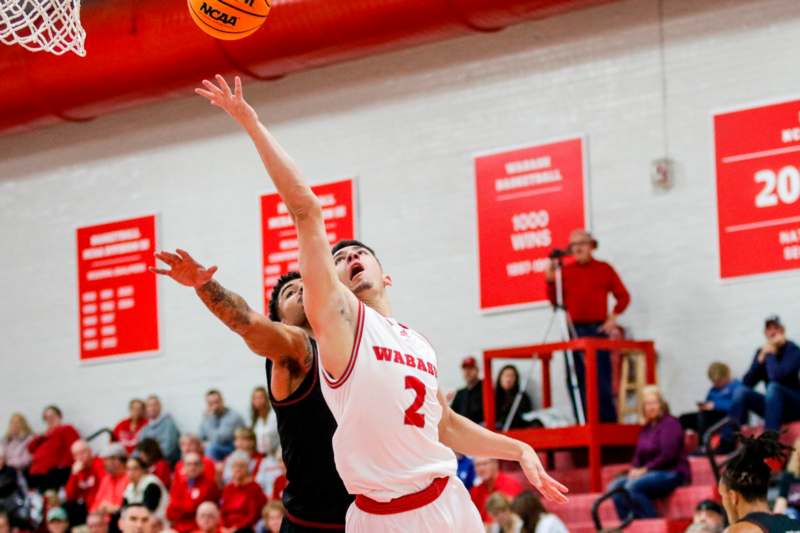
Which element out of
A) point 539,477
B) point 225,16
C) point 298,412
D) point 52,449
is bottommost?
point 52,449

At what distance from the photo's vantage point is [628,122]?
1616 centimetres

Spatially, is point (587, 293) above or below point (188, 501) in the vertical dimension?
above

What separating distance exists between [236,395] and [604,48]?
6.74 metres

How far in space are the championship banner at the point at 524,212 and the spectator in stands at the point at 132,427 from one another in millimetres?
5221

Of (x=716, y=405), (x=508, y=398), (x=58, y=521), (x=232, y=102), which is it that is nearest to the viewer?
(x=232, y=102)

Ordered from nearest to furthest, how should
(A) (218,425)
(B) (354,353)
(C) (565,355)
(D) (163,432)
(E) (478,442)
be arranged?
(B) (354,353)
(E) (478,442)
(C) (565,355)
(A) (218,425)
(D) (163,432)

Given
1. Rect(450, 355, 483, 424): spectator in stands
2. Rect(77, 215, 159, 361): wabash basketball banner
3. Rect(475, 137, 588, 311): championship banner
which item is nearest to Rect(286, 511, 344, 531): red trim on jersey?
Rect(450, 355, 483, 424): spectator in stands

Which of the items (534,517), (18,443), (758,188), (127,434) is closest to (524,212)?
(758,188)

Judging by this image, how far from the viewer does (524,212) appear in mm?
16922

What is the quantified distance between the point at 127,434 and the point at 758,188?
9151mm

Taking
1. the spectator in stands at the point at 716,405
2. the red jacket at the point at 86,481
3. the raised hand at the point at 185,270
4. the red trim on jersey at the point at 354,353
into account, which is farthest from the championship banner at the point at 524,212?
the red trim on jersey at the point at 354,353

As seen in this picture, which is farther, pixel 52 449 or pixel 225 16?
pixel 52 449

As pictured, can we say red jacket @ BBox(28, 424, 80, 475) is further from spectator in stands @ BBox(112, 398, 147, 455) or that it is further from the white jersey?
the white jersey

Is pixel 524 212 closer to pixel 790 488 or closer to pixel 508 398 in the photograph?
pixel 508 398
